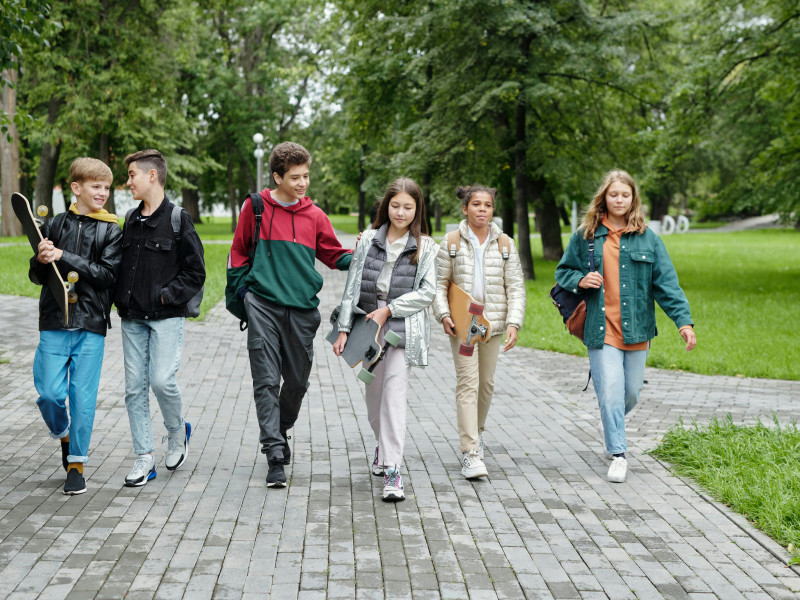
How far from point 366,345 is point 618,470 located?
1712 millimetres

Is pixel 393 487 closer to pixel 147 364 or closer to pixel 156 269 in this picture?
pixel 147 364

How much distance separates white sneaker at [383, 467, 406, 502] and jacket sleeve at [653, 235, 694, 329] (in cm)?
197

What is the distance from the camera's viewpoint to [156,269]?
17.2 feet

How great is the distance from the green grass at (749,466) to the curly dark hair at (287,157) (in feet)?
9.82

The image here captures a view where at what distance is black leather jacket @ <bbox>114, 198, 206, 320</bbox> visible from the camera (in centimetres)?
522

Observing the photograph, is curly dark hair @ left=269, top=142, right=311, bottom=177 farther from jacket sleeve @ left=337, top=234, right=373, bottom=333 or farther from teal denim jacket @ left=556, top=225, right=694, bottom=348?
teal denim jacket @ left=556, top=225, right=694, bottom=348

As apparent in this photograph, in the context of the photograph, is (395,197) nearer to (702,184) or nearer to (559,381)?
(559,381)

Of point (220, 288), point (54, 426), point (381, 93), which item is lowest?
point (220, 288)

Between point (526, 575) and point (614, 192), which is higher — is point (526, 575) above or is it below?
below

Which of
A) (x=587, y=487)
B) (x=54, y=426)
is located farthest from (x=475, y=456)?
(x=54, y=426)

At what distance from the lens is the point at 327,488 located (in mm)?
5320

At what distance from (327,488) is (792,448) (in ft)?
9.56

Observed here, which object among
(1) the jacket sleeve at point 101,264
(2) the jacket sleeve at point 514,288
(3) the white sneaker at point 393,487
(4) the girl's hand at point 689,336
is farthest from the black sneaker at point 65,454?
(4) the girl's hand at point 689,336

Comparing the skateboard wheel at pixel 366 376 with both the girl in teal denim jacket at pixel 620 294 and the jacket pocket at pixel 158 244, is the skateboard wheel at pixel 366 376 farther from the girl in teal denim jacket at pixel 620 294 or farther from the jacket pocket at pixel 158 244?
the girl in teal denim jacket at pixel 620 294
